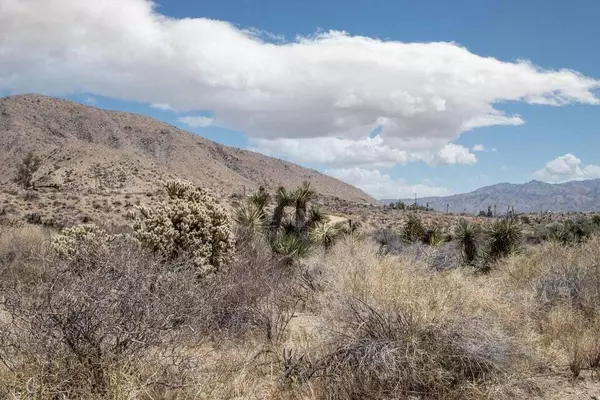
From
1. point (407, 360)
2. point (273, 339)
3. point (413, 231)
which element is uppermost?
point (413, 231)

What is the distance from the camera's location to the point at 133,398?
4.84 metres

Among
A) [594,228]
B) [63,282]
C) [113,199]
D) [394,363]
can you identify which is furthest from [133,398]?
[113,199]

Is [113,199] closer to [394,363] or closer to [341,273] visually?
[341,273]

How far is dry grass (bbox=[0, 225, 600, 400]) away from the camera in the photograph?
4906 millimetres

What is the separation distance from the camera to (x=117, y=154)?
Result: 74.4m

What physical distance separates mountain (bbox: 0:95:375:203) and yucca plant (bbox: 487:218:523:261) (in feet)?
127

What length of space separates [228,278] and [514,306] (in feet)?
17.2

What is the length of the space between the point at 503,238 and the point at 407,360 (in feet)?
54.9

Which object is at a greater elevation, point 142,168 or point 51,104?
point 51,104

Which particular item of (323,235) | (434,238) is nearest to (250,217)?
(323,235)

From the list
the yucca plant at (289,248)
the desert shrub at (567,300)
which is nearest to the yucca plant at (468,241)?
the desert shrub at (567,300)

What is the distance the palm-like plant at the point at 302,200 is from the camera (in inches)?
870

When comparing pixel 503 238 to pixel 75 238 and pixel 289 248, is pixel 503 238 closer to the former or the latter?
pixel 289 248

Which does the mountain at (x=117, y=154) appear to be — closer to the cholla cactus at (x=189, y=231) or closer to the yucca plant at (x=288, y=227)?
the yucca plant at (x=288, y=227)
